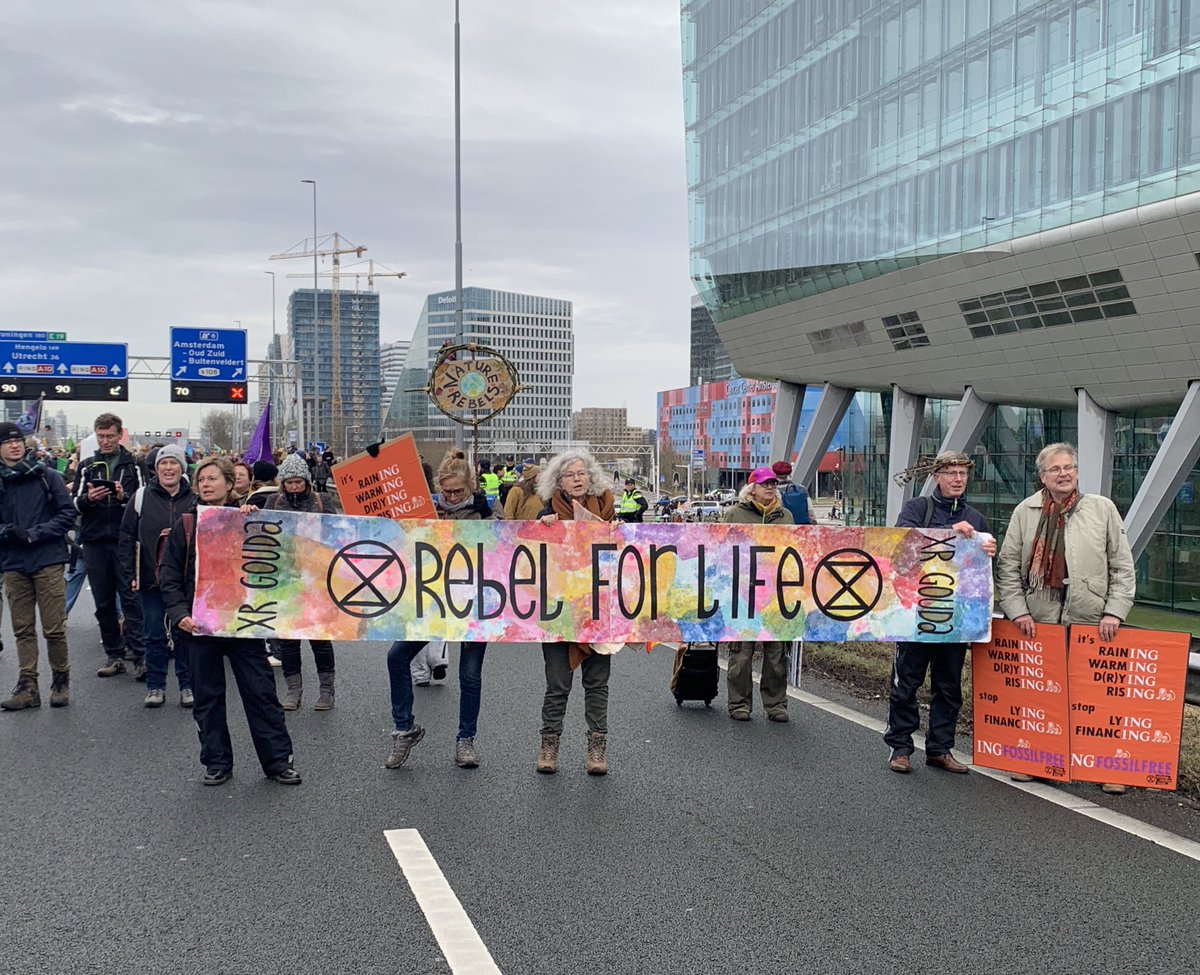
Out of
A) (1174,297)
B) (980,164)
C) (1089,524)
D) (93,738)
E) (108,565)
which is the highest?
(980,164)

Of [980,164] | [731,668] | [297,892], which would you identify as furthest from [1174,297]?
[297,892]

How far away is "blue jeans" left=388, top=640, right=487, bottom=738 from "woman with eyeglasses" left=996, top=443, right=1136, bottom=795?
11.1 feet

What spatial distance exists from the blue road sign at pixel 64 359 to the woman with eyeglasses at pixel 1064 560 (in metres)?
44.2

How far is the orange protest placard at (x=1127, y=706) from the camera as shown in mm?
6438

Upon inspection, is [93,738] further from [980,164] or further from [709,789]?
[980,164]

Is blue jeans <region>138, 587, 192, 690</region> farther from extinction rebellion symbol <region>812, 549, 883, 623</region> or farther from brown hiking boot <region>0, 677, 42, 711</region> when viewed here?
extinction rebellion symbol <region>812, 549, 883, 623</region>

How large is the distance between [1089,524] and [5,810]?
6410 mm

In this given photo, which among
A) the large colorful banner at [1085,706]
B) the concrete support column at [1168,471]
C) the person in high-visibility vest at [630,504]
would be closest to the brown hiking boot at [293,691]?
the large colorful banner at [1085,706]

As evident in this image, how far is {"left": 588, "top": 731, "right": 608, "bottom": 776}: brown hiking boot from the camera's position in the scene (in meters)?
6.75

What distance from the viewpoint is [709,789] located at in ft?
21.1

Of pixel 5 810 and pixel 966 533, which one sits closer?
pixel 5 810

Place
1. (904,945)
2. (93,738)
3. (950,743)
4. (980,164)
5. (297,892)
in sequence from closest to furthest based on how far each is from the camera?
(904,945) → (297,892) → (950,743) → (93,738) → (980,164)

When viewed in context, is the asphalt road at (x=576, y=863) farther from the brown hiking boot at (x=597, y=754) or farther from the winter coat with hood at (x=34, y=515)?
the winter coat with hood at (x=34, y=515)

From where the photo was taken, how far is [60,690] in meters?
8.63
